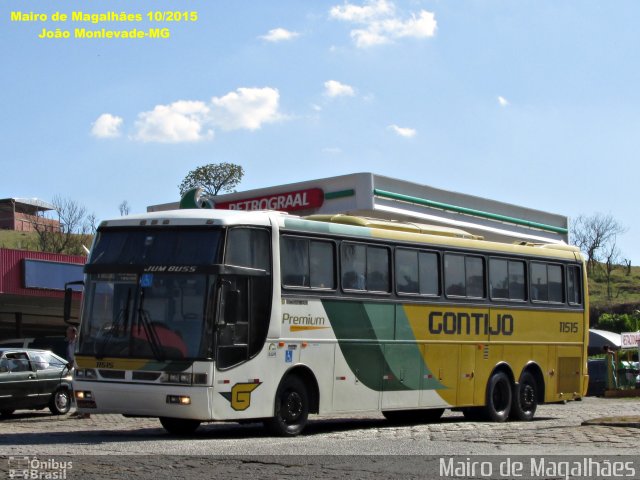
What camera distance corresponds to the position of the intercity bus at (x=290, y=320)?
49.1 ft

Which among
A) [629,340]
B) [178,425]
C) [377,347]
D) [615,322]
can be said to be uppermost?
[615,322]

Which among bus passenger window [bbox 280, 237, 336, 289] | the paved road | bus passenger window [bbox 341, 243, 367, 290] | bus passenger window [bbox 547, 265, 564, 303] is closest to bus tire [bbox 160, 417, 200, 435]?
the paved road

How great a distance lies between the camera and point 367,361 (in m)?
17.8

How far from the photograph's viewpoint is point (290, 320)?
1614 cm

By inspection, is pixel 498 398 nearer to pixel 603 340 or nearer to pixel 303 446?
pixel 303 446

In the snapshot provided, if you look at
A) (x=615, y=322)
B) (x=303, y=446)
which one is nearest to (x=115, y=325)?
(x=303, y=446)

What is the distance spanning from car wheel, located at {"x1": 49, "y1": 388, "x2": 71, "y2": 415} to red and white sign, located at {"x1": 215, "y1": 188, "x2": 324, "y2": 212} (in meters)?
8.76

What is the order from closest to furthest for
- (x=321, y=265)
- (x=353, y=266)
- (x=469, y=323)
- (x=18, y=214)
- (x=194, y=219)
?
(x=194, y=219) < (x=321, y=265) < (x=353, y=266) < (x=469, y=323) < (x=18, y=214)

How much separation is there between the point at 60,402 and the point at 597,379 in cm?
2202

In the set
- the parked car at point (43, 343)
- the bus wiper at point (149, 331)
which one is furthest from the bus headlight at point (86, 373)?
the parked car at point (43, 343)

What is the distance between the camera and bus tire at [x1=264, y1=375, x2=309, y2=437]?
15.8 metres

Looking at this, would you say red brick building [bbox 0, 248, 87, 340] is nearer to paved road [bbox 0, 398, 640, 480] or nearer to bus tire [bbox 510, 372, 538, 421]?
paved road [bbox 0, 398, 640, 480]

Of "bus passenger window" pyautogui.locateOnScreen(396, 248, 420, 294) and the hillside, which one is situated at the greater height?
the hillside

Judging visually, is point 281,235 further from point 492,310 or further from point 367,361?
point 492,310
